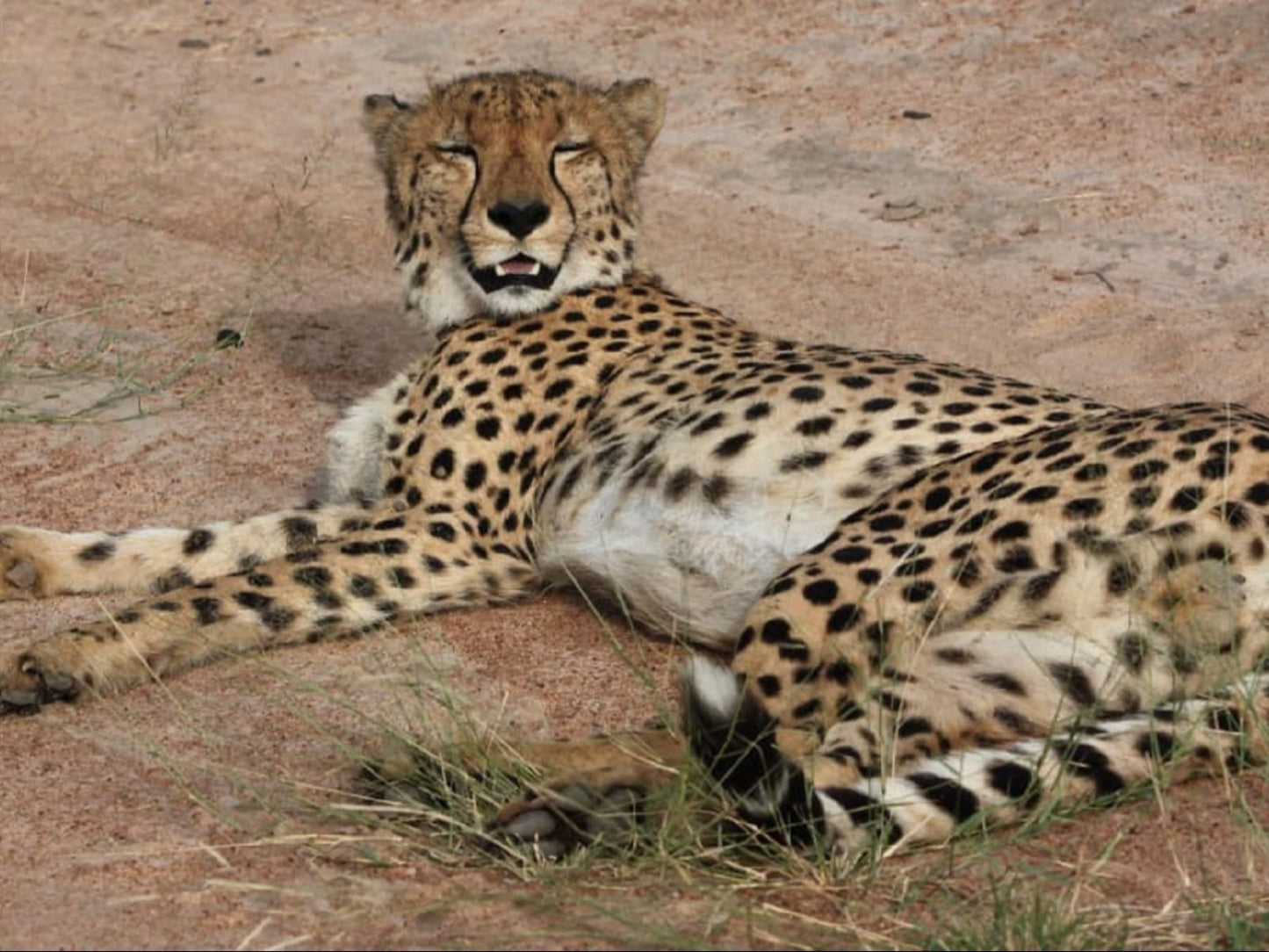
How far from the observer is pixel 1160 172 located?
300 inches

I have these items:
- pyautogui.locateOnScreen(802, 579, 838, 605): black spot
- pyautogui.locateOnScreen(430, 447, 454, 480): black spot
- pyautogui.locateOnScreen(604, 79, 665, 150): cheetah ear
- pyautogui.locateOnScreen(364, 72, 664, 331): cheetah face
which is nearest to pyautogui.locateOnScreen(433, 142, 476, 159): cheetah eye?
→ pyautogui.locateOnScreen(364, 72, 664, 331): cheetah face

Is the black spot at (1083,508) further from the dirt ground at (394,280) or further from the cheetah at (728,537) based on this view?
the dirt ground at (394,280)

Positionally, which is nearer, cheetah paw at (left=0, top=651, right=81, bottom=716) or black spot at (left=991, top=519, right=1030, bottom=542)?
black spot at (left=991, top=519, right=1030, bottom=542)

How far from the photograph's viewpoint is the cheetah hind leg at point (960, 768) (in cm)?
318

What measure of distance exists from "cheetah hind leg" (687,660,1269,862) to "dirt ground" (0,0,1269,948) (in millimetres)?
61

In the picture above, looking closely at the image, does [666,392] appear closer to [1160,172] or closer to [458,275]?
[458,275]

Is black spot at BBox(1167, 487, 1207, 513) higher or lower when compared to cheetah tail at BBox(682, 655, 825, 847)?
higher

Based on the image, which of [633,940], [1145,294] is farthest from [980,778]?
[1145,294]

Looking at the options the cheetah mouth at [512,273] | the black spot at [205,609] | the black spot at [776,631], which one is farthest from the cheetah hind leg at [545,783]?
the cheetah mouth at [512,273]

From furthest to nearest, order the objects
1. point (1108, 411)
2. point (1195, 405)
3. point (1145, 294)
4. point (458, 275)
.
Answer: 1. point (1145, 294)
2. point (458, 275)
3. point (1108, 411)
4. point (1195, 405)

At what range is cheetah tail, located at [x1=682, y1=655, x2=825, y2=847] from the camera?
316 cm

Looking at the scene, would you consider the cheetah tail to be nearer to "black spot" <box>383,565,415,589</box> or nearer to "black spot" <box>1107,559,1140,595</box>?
"black spot" <box>1107,559,1140,595</box>

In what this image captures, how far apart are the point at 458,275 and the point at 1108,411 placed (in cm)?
156

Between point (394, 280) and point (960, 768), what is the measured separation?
407cm
